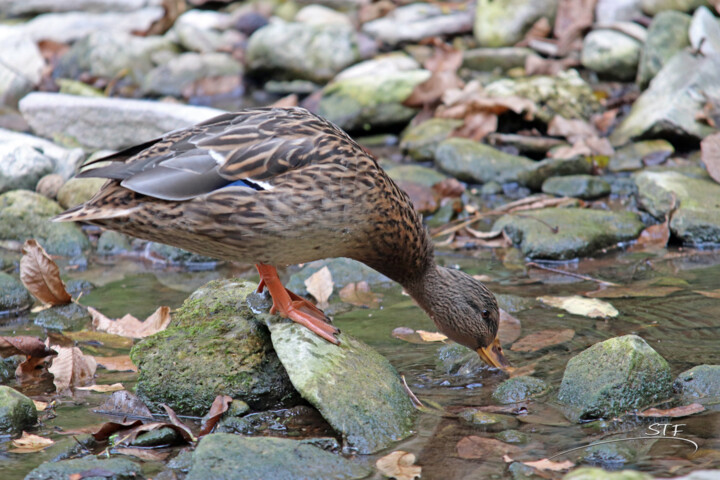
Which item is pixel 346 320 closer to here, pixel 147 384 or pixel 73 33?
pixel 147 384

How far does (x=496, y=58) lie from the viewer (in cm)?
1073

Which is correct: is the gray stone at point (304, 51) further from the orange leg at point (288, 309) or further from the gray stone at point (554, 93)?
the orange leg at point (288, 309)

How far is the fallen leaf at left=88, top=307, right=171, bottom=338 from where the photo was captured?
5156 millimetres

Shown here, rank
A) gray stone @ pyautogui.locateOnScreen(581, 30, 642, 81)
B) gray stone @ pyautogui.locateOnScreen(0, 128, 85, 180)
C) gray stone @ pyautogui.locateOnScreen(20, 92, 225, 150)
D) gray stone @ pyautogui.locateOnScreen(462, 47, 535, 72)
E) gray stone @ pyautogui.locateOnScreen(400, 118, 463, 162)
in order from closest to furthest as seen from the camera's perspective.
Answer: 1. gray stone @ pyautogui.locateOnScreen(0, 128, 85, 180)
2. gray stone @ pyautogui.locateOnScreen(20, 92, 225, 150)
3. gray stone @ pyautogui.locateOnScreen(400, 118, 463, 162)
4. gray stone @ pyautogui.locateOnScreen(581, 30, 642, 81)
5. gray stone @ pyautogui.locateOnScreen(462, 47, 535, 72)

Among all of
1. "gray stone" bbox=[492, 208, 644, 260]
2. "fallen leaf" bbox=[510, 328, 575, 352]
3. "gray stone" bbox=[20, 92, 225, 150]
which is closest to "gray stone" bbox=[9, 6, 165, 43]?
Result: "gray stone" bbox=[20, 92, 225, 150]

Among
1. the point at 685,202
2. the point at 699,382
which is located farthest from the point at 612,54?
the point at 699,382

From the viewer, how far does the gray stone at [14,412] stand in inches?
147

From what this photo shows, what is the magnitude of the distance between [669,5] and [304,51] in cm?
487

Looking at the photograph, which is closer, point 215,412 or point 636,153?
point 215,412

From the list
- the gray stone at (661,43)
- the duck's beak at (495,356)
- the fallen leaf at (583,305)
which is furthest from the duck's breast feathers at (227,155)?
the gray stone at (661,43)

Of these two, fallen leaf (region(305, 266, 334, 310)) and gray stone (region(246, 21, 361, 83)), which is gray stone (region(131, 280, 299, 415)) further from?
gray stone (region(246, 21, 361, 83))

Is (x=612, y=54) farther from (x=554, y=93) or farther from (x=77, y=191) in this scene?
(x=77, y=191)

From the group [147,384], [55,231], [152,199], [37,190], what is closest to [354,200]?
[152,199]

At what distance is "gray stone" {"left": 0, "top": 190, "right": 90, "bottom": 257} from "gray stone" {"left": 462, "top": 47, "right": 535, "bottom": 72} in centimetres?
Answer: 594
